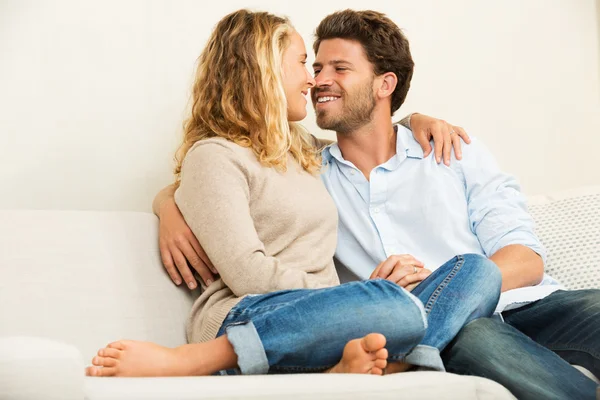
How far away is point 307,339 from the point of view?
1354 mm

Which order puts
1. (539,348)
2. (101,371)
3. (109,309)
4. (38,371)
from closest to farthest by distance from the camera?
(38,371) → (101,371) → (539,348) → (109,309)

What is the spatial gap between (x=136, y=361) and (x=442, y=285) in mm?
631

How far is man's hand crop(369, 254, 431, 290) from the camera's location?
1728mm

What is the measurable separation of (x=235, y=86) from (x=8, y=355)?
100 centimetres

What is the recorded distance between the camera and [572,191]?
2262 millimetres

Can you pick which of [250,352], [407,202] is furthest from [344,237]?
[250,352]

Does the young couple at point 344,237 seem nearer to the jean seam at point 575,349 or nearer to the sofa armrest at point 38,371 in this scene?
the jean seam at point 575,349

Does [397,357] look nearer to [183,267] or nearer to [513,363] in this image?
[513,363]

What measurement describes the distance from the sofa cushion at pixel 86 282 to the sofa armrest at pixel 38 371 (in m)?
0.52

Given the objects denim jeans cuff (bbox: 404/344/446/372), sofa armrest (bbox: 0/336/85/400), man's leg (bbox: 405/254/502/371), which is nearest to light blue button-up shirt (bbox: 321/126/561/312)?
man's leg (bbox: 405/254/502/371)

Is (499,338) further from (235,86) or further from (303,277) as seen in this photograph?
(235,86)

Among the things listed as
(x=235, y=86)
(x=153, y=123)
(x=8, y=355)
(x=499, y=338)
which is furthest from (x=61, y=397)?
(x=153, y=123)

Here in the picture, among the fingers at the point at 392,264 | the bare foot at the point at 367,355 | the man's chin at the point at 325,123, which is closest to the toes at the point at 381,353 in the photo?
the bare foot at the point at 367,355

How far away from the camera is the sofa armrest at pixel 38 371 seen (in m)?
0.98
